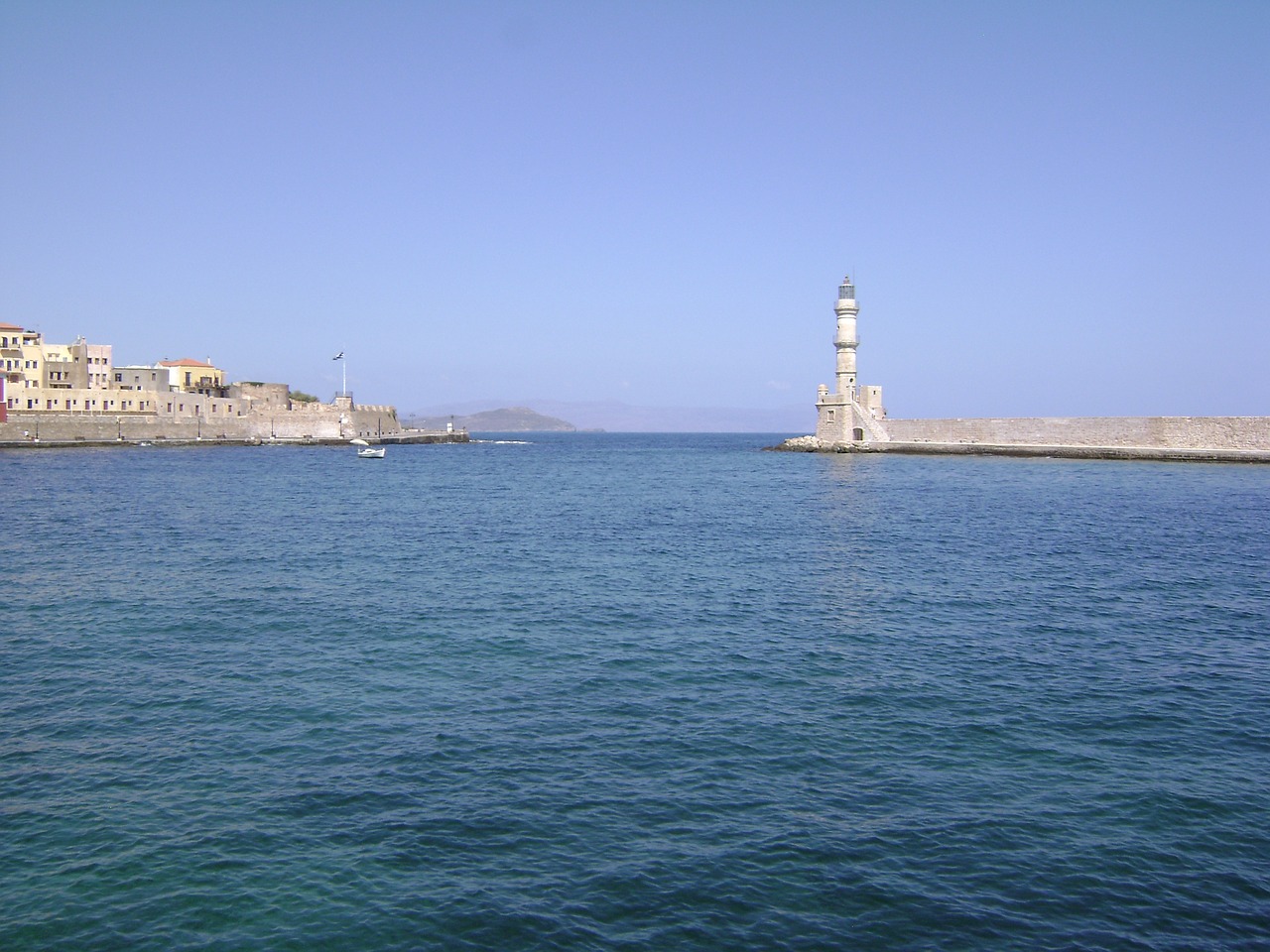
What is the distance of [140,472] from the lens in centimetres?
5753

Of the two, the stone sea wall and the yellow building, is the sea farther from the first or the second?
the yellow building

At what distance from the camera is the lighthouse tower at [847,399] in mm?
83062

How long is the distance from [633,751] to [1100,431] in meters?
71.5

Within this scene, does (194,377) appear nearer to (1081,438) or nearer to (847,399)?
(847,399)

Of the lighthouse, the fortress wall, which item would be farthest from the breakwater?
the lighthouse

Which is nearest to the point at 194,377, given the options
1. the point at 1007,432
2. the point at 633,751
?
the point at 1007,432

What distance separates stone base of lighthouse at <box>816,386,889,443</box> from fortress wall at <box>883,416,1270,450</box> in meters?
1.24

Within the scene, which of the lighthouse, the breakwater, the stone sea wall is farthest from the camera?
the stone sea wall

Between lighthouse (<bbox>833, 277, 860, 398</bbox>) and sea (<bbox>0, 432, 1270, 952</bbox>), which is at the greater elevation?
lighthouse (<bbox>833, 277, 860, 398</bbox>)

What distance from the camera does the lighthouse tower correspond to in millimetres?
83062

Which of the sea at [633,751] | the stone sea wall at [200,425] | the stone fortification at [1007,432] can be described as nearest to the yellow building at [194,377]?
the stone sea wall at [200,425]

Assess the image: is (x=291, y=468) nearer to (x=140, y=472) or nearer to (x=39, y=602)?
(x=140, y=472)

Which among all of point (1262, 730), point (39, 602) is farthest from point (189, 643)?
point (1262, 730)

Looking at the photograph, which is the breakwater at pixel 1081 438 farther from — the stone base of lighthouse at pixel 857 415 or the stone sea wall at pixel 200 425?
the stone sea wall at pixel 200 425
